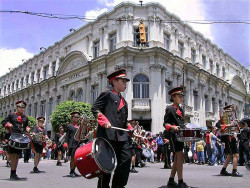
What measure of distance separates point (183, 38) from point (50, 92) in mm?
19498

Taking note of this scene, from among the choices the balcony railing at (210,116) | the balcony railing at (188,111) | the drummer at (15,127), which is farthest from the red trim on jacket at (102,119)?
the balcony railing at (210,116)

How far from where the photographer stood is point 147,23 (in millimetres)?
29281

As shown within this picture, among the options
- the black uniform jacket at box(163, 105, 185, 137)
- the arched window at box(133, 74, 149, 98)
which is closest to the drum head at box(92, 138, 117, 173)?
the black uniform jacket at box(163, 105, 185, 137)

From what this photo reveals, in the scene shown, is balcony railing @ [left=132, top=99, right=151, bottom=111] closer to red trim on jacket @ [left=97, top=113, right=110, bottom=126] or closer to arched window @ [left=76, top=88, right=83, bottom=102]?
arched window @ [left=76, top=88, right=83, bottom=102]

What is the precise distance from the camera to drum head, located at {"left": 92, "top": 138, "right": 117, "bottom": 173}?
12.8 feet

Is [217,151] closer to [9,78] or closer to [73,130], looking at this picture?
[73,130]

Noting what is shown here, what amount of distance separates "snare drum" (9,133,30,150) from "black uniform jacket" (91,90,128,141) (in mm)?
3737

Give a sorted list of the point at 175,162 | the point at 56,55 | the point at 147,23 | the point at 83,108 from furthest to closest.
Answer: the point at 56,55 < the point at 147,23 < the point at 83,108 < the point at 175,162

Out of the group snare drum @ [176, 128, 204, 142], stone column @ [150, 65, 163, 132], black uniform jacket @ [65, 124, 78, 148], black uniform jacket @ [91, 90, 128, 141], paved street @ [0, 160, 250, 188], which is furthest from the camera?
stone column @ [150, 65, 163, 132]

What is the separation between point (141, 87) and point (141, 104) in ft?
6.22

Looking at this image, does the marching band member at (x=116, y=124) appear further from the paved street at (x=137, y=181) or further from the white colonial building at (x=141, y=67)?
the white colonial building at (x=141, y=67)

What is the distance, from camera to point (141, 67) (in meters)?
28.2

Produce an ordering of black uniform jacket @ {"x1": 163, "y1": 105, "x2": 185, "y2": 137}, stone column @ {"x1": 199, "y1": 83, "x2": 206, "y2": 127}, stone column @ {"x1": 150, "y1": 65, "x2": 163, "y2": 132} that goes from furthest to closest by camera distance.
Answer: stone column @ {"x1": 199, "y1": 83, "x2": 206, "y2": 127} → stone column @ {"x1": 150, "y1": 65, "x2": 163, "y2": 132} → black uniform jacket @ {"x1": 163, "y1": 105, "x2": 185, "y2": 137}

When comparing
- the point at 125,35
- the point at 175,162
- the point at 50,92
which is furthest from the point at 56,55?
the point at 175,162
